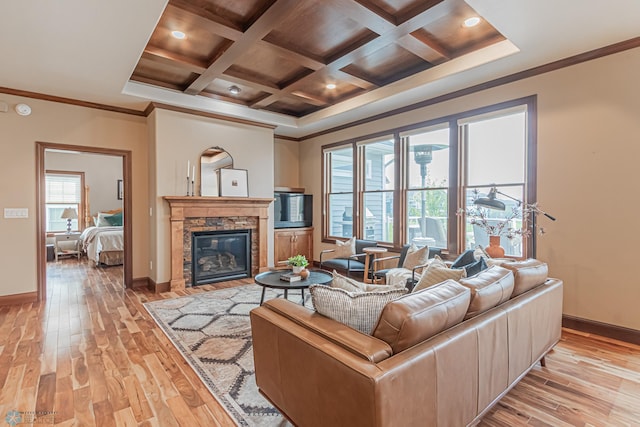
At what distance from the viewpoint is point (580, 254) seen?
3.24 meters

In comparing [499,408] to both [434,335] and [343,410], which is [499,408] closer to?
[434,335]

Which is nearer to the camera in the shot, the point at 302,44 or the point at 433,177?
the point at 302,44

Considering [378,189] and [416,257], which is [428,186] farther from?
[416,257]

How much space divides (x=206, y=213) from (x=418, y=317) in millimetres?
4290

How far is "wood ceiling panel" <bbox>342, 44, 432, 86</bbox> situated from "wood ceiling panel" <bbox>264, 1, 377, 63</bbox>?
1.28 ft

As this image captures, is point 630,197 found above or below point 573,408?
above

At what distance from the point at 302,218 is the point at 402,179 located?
2376 millimetres

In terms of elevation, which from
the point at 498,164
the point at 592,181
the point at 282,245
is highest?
the point at 498,164

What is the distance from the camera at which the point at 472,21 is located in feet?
9.73

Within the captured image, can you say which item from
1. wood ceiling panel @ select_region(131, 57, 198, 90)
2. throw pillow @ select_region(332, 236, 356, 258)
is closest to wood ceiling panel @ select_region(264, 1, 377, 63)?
wood ceiling panel @ select_region(131, 57, 198, 90)

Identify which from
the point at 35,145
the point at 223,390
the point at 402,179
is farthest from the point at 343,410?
the point at 35,145

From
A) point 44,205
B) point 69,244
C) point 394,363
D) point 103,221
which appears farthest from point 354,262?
point 69,244

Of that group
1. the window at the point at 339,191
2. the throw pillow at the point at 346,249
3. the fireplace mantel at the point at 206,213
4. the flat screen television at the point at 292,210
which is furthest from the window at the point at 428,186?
the fireplace mantel at the point at 206,213

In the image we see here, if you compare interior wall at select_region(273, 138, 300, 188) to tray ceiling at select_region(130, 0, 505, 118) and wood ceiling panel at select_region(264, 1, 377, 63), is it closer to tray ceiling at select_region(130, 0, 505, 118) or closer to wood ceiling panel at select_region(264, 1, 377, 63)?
tray ceiling at select_region(130, 0, 505, 118)
